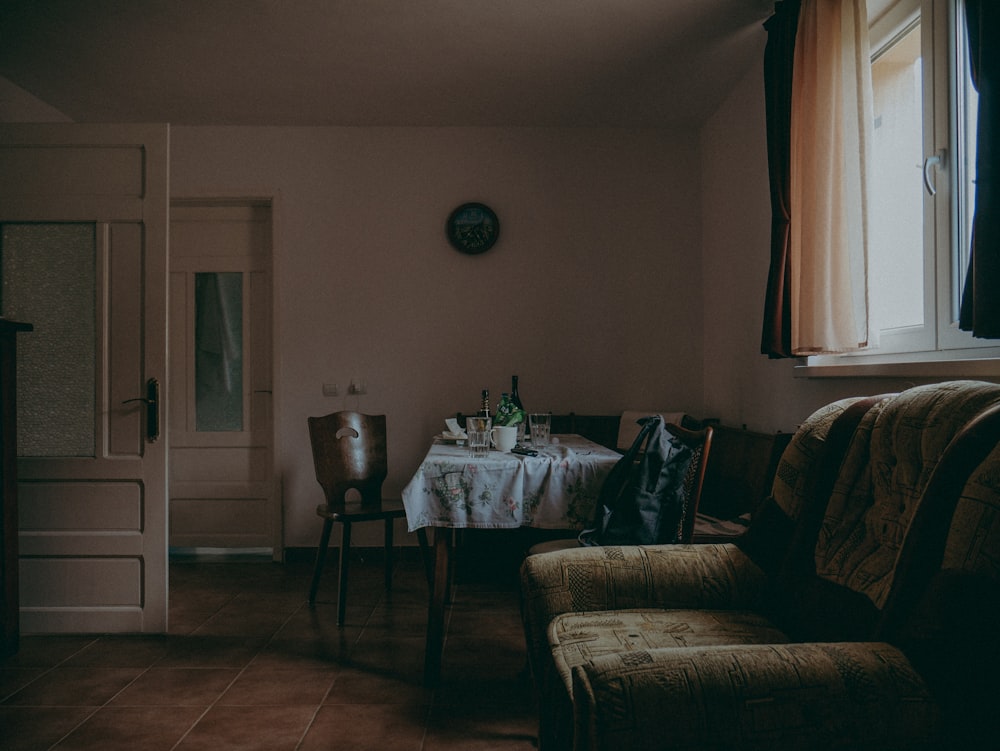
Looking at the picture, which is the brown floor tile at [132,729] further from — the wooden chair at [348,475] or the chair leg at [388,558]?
the chair leg at [388,558]

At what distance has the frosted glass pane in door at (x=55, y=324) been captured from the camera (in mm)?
3010

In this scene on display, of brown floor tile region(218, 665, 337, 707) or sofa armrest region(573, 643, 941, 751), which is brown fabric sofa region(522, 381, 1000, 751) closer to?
sofa armrest region(573, 643, 941, 751)

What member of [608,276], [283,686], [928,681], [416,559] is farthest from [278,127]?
[928,681]

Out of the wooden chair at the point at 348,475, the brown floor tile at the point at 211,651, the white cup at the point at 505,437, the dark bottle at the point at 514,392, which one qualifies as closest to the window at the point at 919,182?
the white cup at the point at 505,437

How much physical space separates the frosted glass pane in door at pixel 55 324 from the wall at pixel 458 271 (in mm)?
1425

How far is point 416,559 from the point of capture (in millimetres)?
4395

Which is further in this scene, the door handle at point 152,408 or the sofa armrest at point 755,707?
the door handle at point 152,408

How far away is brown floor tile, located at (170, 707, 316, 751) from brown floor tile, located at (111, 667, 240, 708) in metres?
0.14

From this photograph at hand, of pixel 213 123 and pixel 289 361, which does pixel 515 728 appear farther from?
pixel 213 123

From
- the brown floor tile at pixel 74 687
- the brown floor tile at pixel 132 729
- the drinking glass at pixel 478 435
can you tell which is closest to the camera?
the brown floor tile at pixel 132 729

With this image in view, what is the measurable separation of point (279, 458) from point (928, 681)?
3955 mm

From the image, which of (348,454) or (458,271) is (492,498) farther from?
(458,271)

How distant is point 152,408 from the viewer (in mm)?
2975

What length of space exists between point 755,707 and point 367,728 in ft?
5.06
